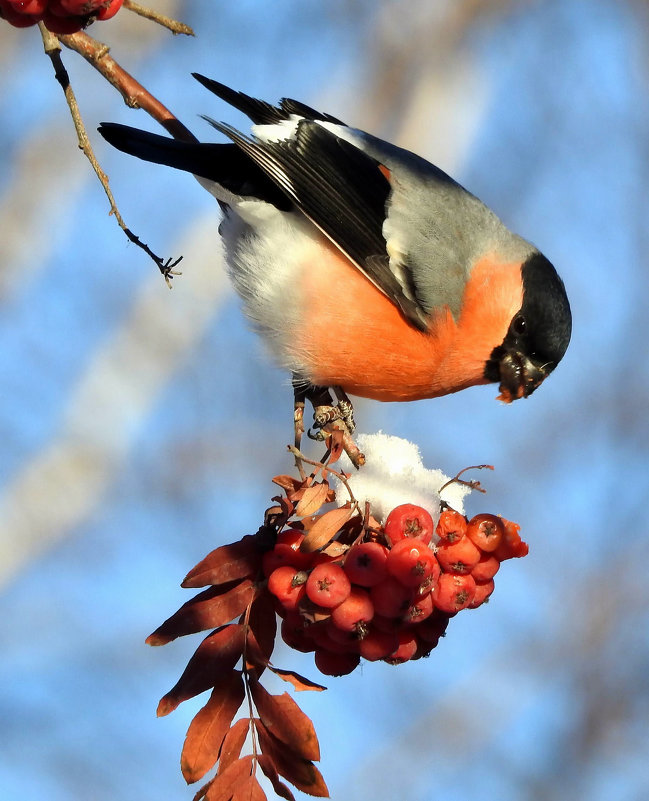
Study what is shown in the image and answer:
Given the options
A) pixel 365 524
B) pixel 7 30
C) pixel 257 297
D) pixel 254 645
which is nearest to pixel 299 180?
pixel 257 297

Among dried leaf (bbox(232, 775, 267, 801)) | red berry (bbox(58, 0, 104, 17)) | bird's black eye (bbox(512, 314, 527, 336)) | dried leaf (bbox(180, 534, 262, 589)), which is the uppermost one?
red berry (bbox(58, 0, 104, 17))

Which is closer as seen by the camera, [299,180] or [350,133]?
[299,180]

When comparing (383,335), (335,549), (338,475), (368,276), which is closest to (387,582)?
(335,549)

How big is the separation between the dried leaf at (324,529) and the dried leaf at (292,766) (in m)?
0.38

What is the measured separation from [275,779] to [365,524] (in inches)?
20.6

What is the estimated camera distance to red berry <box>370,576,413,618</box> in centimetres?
188

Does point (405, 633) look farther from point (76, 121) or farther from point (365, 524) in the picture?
point (76, 121)

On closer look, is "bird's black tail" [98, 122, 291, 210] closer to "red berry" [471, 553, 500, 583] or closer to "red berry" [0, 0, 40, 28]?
"red berry" [0, 0, 40, 28]

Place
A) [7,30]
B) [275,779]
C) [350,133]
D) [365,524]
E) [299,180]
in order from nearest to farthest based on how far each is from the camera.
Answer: [275,779] < [365,524] < [299,180] < [350,133] < [7,30]

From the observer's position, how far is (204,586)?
1924 millimetres

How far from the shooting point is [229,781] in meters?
1.83

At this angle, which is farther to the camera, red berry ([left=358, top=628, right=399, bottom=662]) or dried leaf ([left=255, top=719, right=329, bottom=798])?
red berry ([left=358, top=628, right=399, bottom=662])

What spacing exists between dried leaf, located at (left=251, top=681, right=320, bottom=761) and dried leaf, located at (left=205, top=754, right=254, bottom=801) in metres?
0.08

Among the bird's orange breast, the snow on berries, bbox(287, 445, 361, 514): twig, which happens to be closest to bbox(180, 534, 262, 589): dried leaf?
the snow on berries
